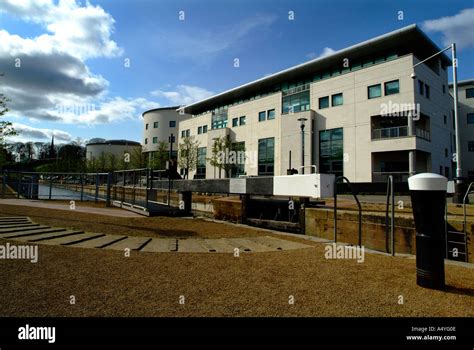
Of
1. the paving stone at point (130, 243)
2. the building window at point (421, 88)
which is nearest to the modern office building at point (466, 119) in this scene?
the building window at point (421, 88)

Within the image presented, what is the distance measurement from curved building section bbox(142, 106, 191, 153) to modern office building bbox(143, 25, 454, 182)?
85.9 feet

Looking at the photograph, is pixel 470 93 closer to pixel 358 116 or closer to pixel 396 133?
pixel 358 116

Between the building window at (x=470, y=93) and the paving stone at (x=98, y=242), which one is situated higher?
the building window at (x=470, y=93)

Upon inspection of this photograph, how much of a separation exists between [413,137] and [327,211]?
19.6m

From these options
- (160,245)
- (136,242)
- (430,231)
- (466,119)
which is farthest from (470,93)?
(136,242)

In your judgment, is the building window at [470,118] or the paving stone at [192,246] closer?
the paving stone at [192,246]

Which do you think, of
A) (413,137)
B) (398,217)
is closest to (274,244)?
(398,217)

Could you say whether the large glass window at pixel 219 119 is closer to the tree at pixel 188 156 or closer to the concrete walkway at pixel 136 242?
the tree at pixel 188 156

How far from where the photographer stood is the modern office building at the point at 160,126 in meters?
63.2

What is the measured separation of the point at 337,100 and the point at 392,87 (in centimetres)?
559

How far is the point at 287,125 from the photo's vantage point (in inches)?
1353

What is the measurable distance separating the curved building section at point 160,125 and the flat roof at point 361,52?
884 inches

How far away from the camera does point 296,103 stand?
34.8 m
